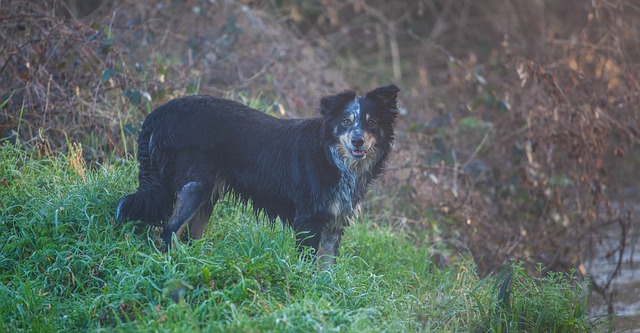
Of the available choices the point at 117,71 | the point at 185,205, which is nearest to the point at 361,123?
the point at 185,205

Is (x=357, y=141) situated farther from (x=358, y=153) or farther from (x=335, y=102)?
(x=335, y=102)

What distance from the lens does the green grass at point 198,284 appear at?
478 cm

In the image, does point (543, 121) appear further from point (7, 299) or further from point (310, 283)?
point (7, 299)

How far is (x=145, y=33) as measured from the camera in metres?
9.50

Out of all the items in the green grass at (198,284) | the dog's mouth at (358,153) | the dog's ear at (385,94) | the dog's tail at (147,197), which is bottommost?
the green grass at (198,284)

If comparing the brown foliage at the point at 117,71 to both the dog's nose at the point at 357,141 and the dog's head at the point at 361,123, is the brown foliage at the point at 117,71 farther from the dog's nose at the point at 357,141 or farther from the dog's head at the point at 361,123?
the dog's nose at the point at 357,141

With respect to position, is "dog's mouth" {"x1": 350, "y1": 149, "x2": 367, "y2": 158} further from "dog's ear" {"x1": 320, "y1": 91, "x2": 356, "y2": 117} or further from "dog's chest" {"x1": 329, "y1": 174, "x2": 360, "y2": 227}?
"dog's ear" {"x1": 320, "y1": 91, "x2": 356, "y2": 117}

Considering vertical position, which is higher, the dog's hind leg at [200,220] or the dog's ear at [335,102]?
the dog's ear at [335,102]

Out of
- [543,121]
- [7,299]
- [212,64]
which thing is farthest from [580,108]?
[7,299]

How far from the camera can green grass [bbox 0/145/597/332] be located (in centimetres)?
478

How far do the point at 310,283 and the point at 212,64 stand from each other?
17.0ft

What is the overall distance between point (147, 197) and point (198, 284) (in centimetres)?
119

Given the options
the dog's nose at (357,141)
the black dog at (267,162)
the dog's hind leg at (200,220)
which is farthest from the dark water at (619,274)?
the dog's hind leg at (200,220)

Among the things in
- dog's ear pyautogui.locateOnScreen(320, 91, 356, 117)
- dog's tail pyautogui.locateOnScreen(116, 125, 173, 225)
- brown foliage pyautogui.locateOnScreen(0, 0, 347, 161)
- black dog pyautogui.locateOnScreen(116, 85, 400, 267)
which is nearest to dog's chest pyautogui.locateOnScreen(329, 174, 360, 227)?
black dog pyautogui.locateOnScreen(116, 85, 400, 267)
